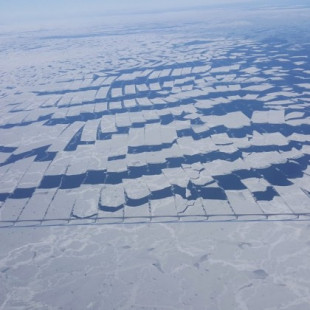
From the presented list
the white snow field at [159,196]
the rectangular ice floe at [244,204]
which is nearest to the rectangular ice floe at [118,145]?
the white snow field at [159,196]

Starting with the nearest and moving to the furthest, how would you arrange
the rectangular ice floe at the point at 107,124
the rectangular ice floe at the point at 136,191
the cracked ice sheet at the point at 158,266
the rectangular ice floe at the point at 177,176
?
1. the cracked ice sheet at the point at 158,266
2. the rectangular ice floe at the point at 136,191
3. the rectangular ice floe at the point at 177,176
4. the rectangular ice floe at the point at 107,124

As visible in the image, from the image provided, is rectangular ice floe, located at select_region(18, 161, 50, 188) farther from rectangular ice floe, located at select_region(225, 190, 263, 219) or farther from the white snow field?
rectangular ice floe, located at select_region(225, 190, 263, 219)

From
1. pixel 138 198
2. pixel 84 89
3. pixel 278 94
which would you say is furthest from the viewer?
pixel 84 89

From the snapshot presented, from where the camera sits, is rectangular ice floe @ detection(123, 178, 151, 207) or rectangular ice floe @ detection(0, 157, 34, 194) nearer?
rectangular ice floe @ detection(123, 178, 151, 207)

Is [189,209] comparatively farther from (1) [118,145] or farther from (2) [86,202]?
(1) [118,145]

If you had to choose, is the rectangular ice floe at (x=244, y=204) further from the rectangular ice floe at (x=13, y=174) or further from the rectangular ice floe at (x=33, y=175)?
the rectangular ice floe at (x=13, y=174)

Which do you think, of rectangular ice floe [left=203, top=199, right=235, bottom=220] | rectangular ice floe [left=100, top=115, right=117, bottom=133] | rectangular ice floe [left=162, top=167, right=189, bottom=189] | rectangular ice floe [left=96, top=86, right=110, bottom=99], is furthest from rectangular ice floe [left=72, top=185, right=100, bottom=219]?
rectangular ice floe [left=96, top=86, right=110, bottom=99]

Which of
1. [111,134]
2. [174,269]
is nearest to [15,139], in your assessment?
[111,134]

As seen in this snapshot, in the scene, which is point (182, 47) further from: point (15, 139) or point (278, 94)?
point (15, 139)
